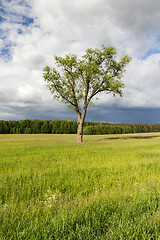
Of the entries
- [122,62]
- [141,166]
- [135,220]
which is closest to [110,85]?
[122,62]

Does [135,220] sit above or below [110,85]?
below

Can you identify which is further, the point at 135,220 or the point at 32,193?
the point at 32,193

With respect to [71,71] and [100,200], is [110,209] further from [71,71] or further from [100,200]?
[71,71]

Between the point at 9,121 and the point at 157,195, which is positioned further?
the point at 9,121

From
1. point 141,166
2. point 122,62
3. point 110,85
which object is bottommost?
point 141,166

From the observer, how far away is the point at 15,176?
263 inches

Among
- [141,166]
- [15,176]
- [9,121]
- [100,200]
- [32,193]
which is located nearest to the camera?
[100,200]

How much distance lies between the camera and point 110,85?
27688 mm

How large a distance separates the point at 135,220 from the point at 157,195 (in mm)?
1716

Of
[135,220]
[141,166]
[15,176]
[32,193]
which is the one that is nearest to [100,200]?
[135,220]

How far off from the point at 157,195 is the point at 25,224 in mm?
3723

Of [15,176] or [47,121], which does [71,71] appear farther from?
[47,121]

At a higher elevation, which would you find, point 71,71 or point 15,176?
point 71,71

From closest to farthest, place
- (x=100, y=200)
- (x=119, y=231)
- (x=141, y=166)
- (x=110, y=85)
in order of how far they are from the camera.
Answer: (x=119, y=231), (x=100, y=200), (x=141, y=166), (x=110, y=85)
